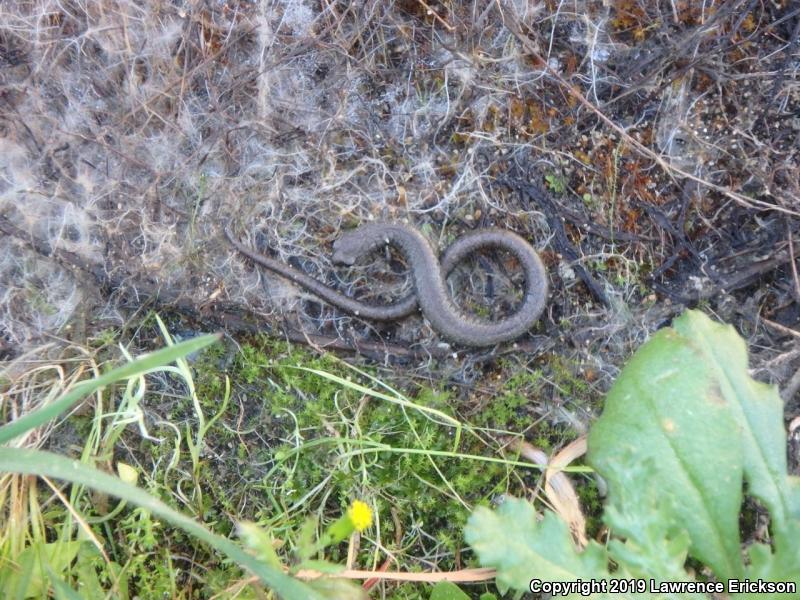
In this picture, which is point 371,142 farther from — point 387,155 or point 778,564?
point 778,564

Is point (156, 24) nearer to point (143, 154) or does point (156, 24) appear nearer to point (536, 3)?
point (143, 154)

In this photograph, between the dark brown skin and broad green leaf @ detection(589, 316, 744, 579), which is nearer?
broad green leaf @ detection(589, 316, 744, 579)

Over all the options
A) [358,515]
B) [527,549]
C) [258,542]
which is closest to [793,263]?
[527,549]

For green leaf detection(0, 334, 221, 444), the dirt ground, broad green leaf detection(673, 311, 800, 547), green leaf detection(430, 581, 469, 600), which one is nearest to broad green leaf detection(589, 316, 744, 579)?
broad green leaf detection(673, 311, 800, 547)

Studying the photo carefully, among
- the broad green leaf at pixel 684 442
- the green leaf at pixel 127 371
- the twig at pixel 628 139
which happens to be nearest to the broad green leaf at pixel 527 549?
the broad green leaf at pixel 684 442

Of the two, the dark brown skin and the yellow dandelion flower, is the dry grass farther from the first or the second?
the yellow dandelion flower
